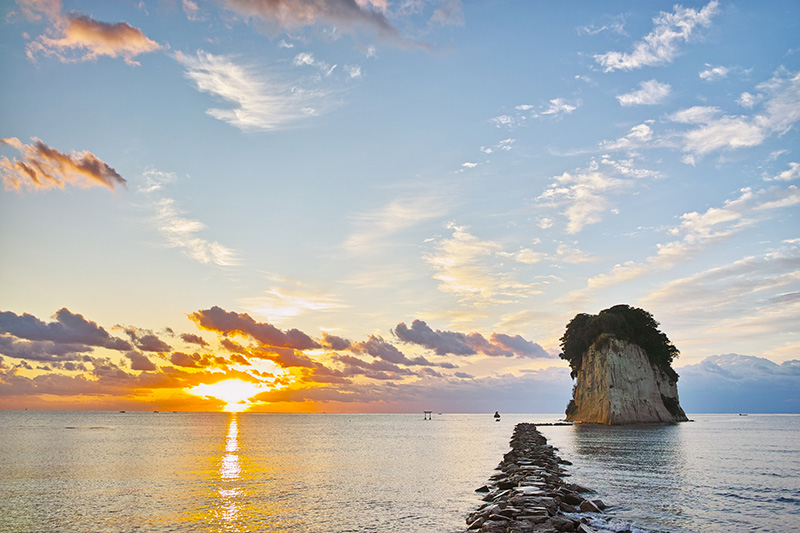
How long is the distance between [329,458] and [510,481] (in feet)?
103

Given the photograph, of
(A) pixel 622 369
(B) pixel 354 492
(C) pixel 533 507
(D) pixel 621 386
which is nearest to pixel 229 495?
(B) pixel 354 492

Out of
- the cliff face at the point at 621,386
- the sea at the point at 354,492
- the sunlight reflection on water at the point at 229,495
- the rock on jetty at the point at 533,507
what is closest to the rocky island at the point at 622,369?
the cliff face at the point at 621,386

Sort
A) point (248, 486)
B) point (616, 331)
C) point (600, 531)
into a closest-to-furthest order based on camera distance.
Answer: point (600, 531)
point (248, 486)
point (616, 331)

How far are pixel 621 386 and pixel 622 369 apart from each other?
4.07 m

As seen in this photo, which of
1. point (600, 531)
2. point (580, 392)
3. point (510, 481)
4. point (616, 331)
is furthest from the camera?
point (580, 392)

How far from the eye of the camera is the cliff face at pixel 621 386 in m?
118

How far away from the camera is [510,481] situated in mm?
33594

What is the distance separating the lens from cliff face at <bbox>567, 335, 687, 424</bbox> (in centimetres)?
11788

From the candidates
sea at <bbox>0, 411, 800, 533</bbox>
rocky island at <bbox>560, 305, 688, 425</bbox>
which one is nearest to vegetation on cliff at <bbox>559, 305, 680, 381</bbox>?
rocky island at <bbox>560, 305, 688, 425</bbox>

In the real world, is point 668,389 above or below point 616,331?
below

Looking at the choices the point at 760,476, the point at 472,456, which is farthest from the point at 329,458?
the point at 760,476

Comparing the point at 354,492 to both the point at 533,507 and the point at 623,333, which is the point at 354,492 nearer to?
the point at 533,507

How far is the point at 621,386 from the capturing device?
11856 cm

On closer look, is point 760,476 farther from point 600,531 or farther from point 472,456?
point 472,456
